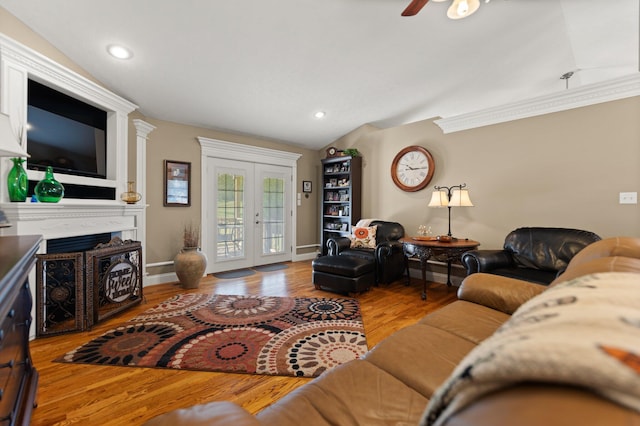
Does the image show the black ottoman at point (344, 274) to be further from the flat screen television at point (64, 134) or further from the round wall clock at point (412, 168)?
the flat screen television at point (64, 134)

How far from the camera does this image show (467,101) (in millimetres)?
4008

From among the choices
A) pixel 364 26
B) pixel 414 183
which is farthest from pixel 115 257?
pixel 414 183

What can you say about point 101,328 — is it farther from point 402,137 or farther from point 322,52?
point 402,137

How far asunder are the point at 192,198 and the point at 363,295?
2946 mm

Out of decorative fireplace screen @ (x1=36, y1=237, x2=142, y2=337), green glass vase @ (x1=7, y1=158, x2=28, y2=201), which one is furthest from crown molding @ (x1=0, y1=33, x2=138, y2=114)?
decorative fireplace screen @ (x1=36, y1=237, x2=142, y2=337)

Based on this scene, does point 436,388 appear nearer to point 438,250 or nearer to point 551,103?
point 438,250

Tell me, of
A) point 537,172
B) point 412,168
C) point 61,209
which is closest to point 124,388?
point 61,209

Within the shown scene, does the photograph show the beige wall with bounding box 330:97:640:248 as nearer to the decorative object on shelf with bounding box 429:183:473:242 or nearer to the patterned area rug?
the decorative object on shelf with bounding box 429:183:473:242

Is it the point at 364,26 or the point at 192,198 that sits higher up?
the point at 364,26

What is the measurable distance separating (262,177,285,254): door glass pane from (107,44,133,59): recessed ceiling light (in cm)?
275

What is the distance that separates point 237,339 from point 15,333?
1.35 metres

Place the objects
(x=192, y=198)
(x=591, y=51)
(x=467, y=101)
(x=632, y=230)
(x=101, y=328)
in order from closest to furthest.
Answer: (x=101, y=328), (x=632, y=230), (x=591, y=51), (x=467, y=101), (x=192, y=198)

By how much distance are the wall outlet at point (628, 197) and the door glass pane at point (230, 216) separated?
4886mm

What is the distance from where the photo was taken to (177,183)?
4.13 m
